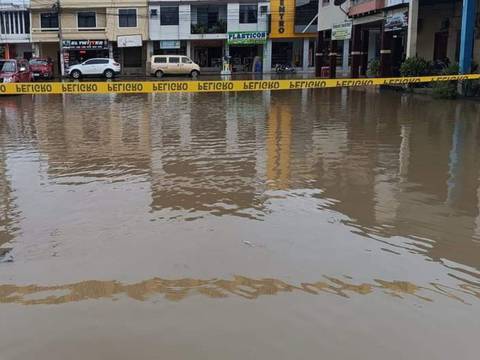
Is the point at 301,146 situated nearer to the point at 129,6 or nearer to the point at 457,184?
the point at 457,184

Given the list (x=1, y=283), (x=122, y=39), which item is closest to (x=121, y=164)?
(x=1, y=283)

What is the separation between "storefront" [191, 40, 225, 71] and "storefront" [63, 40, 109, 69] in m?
8.24

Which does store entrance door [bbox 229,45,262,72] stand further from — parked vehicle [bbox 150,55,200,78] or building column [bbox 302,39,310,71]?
parked vehicle [bbox 150,55,200,78]

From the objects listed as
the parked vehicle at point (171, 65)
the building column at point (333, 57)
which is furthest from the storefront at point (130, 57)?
the building column at point (333, 57)

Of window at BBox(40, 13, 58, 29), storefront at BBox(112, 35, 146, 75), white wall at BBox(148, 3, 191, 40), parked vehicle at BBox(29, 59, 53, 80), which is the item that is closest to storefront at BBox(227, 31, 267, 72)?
white wall at BBox(148, 3, 191, 40)

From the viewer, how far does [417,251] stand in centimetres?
541

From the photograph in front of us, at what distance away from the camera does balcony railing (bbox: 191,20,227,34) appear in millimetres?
52125

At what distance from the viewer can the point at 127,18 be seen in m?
52.0

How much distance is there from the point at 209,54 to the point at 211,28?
311cm

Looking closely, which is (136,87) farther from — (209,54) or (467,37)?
(209,54)

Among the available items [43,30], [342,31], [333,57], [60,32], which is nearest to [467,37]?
[342,31]

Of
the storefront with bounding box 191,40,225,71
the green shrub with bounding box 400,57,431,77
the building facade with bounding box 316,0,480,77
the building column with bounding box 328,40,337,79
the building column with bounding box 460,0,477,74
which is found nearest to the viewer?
the building column with bounding box 460,0,477,74

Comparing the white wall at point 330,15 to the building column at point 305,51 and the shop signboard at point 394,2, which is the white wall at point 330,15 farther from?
the building column at point 305,51

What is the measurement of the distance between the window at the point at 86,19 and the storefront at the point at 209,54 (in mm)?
9168
